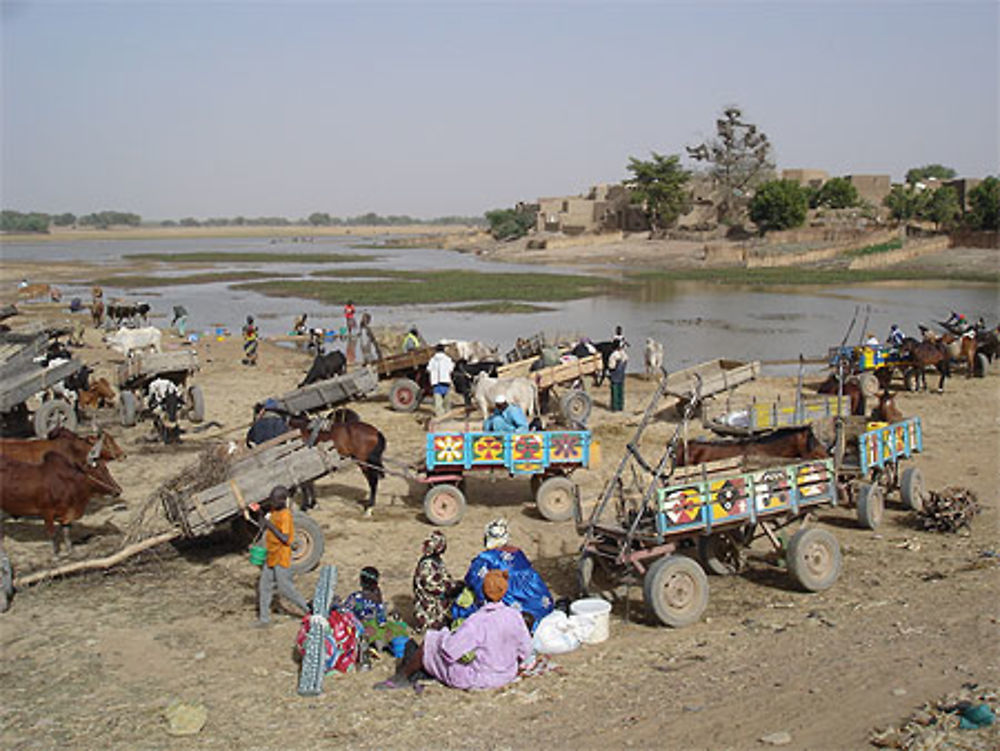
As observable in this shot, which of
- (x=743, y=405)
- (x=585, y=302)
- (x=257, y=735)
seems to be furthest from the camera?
(x=585, y=302)

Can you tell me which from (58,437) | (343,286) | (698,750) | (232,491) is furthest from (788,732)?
(343,286)

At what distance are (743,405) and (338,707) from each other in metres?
14.4

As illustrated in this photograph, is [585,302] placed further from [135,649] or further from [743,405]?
[135,649]

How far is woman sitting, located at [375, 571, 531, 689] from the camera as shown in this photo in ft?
24.8

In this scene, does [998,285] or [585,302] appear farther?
[998,285]

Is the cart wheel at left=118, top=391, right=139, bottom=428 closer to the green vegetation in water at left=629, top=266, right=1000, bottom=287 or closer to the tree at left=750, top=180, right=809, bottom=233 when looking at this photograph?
the green vegetation in water at left=629, top=266, right=1000, bottom=287

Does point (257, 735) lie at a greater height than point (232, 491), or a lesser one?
lesser

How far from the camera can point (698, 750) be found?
251 inches

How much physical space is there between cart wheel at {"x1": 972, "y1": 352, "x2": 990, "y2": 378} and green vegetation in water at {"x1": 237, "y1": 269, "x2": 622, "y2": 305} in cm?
2877

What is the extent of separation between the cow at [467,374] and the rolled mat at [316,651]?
36.3 feet

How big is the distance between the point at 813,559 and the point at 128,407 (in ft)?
42.7

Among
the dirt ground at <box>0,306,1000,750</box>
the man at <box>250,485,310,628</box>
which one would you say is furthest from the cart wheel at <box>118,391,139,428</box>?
the man at <box>250,485,310,628</box>

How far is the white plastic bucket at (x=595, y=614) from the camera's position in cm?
842

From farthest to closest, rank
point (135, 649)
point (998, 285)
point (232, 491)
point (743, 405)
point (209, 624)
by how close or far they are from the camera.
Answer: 1. point (998, 285)
2. point (743, 405)
3. point (232, 491)
4. point (209, 624)
5. point (135, 649)
